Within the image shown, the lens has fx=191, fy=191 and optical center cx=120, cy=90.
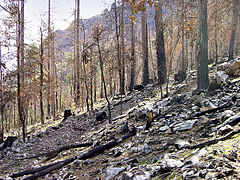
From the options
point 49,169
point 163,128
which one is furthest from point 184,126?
point 49,169

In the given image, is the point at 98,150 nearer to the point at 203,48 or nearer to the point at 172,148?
the point at 172,148

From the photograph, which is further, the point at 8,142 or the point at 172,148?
the point at 8,142

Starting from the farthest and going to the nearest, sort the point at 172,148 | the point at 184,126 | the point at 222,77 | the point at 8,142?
the point at 8,142 → the point at 222,77 → the point at 184,126 → the point at 172,148

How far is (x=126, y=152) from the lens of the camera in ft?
15.1

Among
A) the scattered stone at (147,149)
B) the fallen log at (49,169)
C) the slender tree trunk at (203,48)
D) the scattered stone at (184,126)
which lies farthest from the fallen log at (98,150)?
the slender tree trunk at (203,48)

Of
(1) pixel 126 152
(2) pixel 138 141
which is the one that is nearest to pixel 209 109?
(2) pixel 138 141

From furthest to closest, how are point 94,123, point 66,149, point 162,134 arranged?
point 94,123
point 66,149
point 162,134

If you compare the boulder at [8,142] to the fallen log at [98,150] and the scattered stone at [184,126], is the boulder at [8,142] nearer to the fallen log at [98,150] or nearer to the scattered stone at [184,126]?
the fallen log at [98,150]

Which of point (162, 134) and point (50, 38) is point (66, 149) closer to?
point (162, 134)

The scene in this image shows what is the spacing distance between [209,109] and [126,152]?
254cm

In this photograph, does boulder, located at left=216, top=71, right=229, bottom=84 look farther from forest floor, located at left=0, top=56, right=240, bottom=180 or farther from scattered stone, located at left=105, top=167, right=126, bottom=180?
scattered stone, located at left=105, top=167, right=126, bottom=180

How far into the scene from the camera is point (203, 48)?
7.37 meters

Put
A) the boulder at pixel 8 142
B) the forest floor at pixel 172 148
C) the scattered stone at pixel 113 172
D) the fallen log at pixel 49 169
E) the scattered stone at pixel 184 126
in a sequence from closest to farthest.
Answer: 1. the forest floor at pixel 172 148
2. the scattered stone at pixel 113 172
3. the scattered stone at pixel 184 126
4. the fallen log at pixel 49 169
5. the boulder at pixel 8 142

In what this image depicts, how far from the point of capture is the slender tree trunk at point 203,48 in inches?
286
